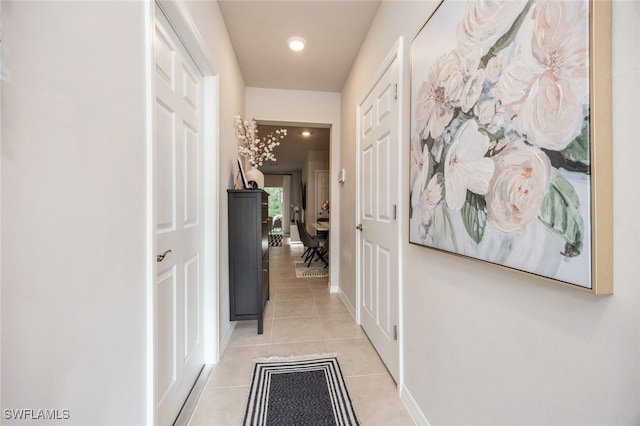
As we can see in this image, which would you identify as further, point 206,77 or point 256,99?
point 256,99

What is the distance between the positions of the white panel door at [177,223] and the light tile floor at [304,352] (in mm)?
216

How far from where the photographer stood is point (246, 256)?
7.50ft

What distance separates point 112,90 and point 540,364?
1.48m

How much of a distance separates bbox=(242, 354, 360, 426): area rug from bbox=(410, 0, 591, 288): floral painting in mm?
1096

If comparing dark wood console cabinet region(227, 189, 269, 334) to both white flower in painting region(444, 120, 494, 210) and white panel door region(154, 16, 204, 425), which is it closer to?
white panel door region(154, 16, 204, 425)

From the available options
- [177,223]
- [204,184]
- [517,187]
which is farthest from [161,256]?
[517,187]

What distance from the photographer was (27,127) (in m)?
0.57

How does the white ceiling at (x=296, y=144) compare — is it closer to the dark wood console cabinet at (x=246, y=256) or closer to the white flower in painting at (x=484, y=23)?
the dark wood console cabinet at (x=246, y=256)

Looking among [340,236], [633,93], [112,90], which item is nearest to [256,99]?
[340,236]

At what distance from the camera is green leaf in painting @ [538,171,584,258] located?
58 cm

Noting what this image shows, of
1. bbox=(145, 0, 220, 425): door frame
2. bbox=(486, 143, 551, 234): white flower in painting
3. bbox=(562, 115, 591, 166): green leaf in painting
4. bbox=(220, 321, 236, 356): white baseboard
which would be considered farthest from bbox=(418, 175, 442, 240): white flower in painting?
bbox=(220, 321, 236, 356): white baseboard

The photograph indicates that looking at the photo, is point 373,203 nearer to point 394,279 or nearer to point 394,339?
point 394,279

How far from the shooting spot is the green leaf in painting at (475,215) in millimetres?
858

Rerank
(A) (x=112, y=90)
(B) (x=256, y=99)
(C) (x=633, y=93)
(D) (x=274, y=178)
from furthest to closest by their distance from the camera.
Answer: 1. (D) (x=274, y=178)
2. (B) (x=256, y=99)
3. (A) (x=112, y=90)
4. (C) (x=633, y=93)
